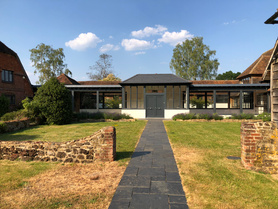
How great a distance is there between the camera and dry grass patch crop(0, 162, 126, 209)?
2985 millimetres

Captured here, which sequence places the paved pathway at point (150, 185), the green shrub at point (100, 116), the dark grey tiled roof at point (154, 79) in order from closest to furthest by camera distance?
the paved pathway at point (150, 185), the green shrub at point (100, 116), the dark grey tiled roof at point (154, 79)

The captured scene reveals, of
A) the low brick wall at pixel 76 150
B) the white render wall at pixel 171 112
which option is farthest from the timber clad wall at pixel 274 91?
the white render wall at pixel 171 112

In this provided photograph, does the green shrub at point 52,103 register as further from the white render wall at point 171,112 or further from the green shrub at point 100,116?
the white render wall at point 171,112

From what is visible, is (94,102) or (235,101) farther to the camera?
(235,101)

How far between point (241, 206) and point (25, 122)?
1406cm

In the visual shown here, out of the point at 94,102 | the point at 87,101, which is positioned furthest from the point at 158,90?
the point at 87,101

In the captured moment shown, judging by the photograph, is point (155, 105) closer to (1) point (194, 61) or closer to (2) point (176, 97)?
(2) point (176, 97)

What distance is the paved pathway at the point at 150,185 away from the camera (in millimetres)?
2893

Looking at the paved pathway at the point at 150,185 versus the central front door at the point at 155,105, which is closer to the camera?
the paved pathway at the point at 150,185

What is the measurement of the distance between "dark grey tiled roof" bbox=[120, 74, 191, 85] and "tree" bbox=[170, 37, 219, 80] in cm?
1978

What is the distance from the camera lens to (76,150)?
16.6 ft

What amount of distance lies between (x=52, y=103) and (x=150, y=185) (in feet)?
40.5

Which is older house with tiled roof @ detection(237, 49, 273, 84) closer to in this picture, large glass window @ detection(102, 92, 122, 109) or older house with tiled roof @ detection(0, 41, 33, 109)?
large glass window @ detection(102, 92, 122, 109)

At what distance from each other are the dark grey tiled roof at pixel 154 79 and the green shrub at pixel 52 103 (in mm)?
6172
